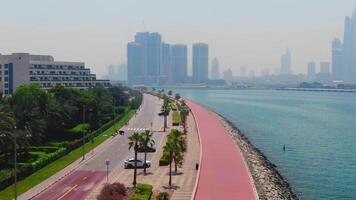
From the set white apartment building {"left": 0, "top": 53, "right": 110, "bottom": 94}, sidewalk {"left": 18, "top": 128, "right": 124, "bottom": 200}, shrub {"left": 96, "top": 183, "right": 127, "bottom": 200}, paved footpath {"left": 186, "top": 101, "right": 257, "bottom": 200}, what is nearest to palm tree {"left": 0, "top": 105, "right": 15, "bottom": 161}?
sidewalk {"left": 18, "top": 128, "right": 124, "bottom": 200}

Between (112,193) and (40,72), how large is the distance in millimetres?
113248

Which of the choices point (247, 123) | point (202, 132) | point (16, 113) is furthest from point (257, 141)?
point (16, 113)

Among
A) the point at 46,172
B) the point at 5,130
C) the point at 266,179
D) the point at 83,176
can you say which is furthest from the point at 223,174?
the point at 5,130

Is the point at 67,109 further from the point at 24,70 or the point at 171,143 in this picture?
the point at 24,70

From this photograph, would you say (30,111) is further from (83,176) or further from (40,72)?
(40,72)

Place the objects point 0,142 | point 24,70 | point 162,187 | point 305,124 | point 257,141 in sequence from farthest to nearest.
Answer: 1. point 24,70
2. point 305,124
3. point 257,141
4. point 0,142
5. point 162,187

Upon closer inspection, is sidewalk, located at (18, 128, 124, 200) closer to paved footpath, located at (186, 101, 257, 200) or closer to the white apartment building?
paved footpath, located at (186, 101, 257, 200)

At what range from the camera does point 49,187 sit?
46.6 metres

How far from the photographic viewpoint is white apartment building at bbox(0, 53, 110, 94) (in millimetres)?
131250

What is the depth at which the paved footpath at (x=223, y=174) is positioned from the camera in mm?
42625

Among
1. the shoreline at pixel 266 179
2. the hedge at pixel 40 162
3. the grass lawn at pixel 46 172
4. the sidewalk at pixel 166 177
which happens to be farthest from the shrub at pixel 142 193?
the hedge at pixel 40 162

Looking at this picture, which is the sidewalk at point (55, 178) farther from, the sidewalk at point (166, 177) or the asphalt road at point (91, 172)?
the sidewalk at point (166, 177)

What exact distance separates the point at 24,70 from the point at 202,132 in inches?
2563

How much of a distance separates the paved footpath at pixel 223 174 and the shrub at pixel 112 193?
585 centimetres
